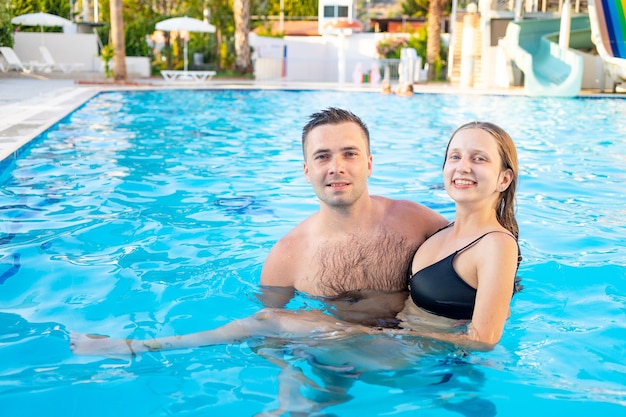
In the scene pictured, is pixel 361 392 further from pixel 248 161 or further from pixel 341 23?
pixel 341 23

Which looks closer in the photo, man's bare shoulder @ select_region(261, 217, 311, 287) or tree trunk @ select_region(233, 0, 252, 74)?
man's bare shoulder @ select_region(261, 217, 311, 287)

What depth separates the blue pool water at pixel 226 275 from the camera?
2484 millimetres

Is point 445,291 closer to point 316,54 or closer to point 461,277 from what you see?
point 461,277

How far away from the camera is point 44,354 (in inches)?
113

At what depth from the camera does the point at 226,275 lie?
4.09 m

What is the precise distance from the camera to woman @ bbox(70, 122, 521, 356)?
2.32 m

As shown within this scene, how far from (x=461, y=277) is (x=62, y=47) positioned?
78.4 ft

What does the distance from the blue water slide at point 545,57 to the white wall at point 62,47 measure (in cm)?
1340

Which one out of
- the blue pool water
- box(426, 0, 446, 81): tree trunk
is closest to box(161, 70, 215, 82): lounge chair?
box(426, 0, 446, 81): tree trunk

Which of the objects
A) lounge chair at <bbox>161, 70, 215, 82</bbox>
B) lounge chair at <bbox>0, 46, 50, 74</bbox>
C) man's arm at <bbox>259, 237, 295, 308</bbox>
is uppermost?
lounge chair at <bbox>0, 46, 50, 74</bbox>

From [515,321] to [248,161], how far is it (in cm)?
512

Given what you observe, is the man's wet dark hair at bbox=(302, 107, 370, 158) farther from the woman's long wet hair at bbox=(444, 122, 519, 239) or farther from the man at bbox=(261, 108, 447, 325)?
the woman's long wet hair at bbox=(444, 122, 519, 239)

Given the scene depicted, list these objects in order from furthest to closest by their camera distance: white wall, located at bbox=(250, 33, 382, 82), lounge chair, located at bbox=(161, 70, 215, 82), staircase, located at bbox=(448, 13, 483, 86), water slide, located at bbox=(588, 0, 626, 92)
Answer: white wall, located at bbox=(250, 33, 382, 82)
staircase, located at bbox=(448, 13, 483, 86)
lounge chair, located at bbox=(161, 70, 215, 82)
water slide, located at bbox=(588, 0, 626, 92)

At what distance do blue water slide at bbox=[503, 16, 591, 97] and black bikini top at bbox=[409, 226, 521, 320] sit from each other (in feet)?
52.2
